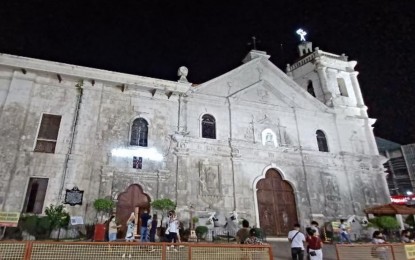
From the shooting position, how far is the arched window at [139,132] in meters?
17.9

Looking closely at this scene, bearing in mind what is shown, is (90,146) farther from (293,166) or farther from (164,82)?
(293,166)

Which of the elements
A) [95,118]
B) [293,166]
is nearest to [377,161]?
[293,166]

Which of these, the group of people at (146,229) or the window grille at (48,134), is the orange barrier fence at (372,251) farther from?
the window grille at (48,134)

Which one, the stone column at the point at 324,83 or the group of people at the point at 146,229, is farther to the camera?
the stone column at the point at 324,83

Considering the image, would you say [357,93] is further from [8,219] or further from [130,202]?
[8,219]

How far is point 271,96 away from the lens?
22719 millimetres

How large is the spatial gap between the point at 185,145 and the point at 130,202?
4.64 metres

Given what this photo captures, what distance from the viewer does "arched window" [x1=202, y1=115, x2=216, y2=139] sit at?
19.6 metres

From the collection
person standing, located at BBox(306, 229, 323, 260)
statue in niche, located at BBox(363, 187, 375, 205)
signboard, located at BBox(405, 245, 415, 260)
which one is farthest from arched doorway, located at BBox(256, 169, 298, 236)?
signboard, located at BBox(405, 245, 415, 260)

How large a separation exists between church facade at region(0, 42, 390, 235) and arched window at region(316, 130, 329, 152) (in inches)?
3.3

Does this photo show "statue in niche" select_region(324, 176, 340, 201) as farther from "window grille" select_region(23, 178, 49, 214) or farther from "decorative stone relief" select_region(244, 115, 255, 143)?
"window grille" select_region(23, 178, 49, 214)

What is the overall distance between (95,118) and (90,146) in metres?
1.81

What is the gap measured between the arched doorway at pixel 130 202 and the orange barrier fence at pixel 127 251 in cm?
978

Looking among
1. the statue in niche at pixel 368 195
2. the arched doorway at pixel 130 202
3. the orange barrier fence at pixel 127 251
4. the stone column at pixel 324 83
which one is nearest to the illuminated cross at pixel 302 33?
the stone column at pixel 324 83
